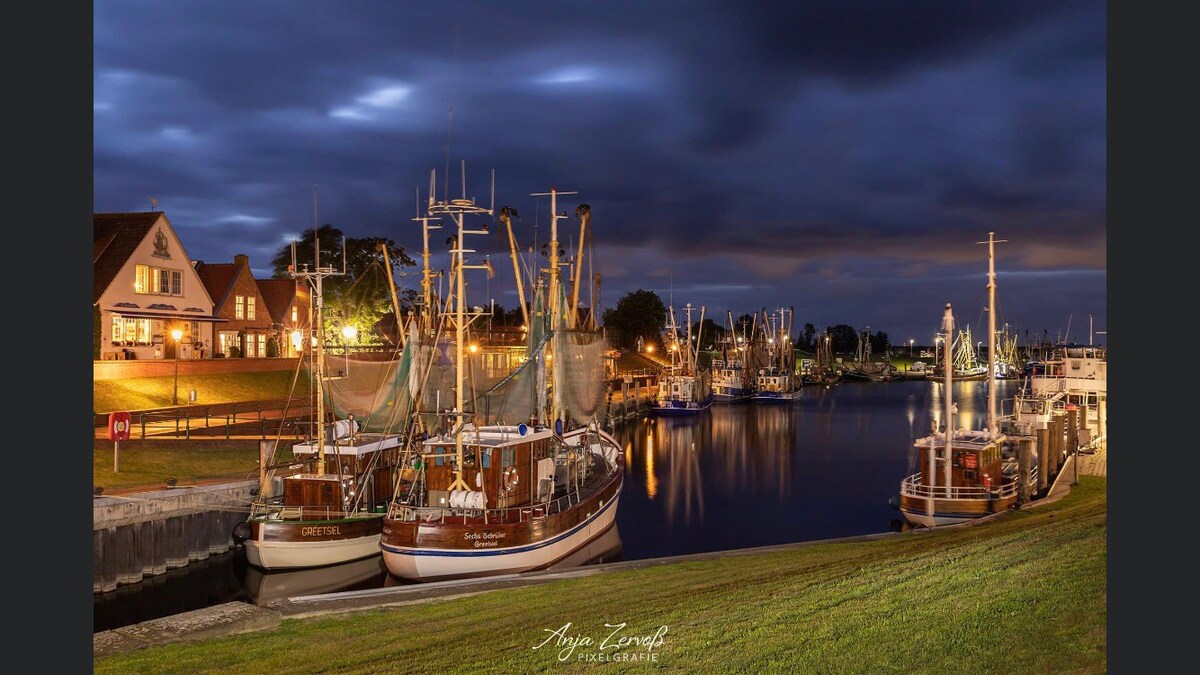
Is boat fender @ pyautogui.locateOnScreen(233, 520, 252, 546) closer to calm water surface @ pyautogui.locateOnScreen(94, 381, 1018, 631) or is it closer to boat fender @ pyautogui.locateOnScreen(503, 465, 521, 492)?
calm water surface @ pyautogui.locateOnScreen(94, 381, 1018, 631)

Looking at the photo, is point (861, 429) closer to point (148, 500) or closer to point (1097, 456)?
point (1097, 456)

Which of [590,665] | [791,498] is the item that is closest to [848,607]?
[590,665]

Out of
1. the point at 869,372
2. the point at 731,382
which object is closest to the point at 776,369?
the point at 731,382

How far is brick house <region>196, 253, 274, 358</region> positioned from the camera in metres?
66.2

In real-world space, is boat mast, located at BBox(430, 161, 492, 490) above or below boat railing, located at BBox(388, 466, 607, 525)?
above

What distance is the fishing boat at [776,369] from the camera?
380 feet

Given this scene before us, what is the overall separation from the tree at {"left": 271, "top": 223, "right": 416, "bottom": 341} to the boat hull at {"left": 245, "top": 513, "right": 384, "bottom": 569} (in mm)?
41044

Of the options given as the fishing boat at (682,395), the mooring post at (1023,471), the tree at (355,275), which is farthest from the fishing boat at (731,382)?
the mooring post at (1023,471)

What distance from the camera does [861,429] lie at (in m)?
82.6

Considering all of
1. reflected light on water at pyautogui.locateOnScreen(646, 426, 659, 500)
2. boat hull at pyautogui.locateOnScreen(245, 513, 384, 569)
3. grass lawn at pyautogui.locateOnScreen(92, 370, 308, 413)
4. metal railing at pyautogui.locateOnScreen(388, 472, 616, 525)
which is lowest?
reflected light on water at pyautogui.locateOnScreen(646, 426, 659, 500)

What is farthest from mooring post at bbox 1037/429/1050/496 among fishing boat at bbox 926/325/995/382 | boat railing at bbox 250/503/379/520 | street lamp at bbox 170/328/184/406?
fishing boat at bbox 926/325/995/382

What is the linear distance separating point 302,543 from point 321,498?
71.3 inches

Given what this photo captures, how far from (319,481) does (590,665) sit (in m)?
19.2

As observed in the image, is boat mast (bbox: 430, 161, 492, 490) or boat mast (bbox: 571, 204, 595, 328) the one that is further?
boat mast (bbox: 571, 204, 595, 328)
